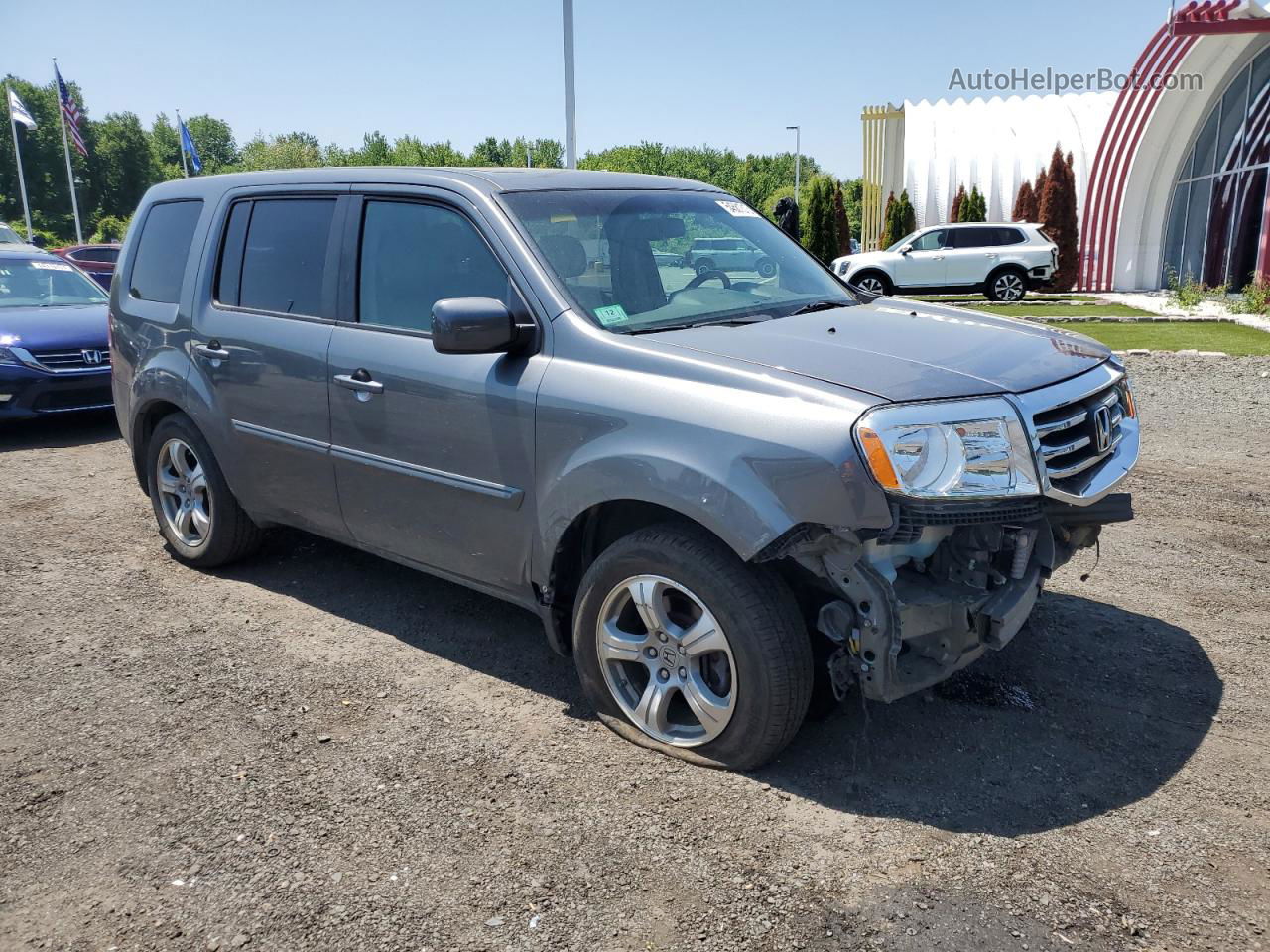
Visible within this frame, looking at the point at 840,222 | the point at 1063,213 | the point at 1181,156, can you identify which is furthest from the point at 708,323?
the point at 840,222

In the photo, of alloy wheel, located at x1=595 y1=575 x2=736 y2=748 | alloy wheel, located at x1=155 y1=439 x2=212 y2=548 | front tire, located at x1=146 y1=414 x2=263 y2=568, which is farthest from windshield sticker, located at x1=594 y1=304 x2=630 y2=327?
alloy wheel, located at x1=155 y1=439 x2=212 y2=548

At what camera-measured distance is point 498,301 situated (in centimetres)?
366

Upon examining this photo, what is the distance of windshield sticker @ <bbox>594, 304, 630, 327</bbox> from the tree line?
6293 cm

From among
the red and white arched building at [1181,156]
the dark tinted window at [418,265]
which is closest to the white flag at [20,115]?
the red and white arched building at [1181,156]

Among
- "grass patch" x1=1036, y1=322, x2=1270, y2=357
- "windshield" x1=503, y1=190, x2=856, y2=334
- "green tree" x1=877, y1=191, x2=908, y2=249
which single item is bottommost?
"grass patch" x1=1036, y1=322, x2=1270, y2=357

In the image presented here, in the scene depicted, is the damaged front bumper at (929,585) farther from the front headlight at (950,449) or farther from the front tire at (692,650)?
the front tire at (692,650)

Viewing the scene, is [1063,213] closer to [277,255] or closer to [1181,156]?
[1181,156]

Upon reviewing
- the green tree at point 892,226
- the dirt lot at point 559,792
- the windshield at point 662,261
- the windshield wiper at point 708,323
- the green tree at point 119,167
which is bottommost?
the dirt lot at point 559,792

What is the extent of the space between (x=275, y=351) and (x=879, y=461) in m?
2.83

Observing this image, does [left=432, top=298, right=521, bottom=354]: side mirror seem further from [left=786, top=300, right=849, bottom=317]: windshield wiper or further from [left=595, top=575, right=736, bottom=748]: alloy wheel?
[left=786, top=300, right=849, bottom=317]: windshield wiper

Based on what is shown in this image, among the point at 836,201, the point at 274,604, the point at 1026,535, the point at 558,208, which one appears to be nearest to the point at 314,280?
the point at 558,208

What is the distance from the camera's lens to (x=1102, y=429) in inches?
138

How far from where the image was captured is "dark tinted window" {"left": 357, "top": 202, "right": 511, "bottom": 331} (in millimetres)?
3914

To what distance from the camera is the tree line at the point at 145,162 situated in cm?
8638
